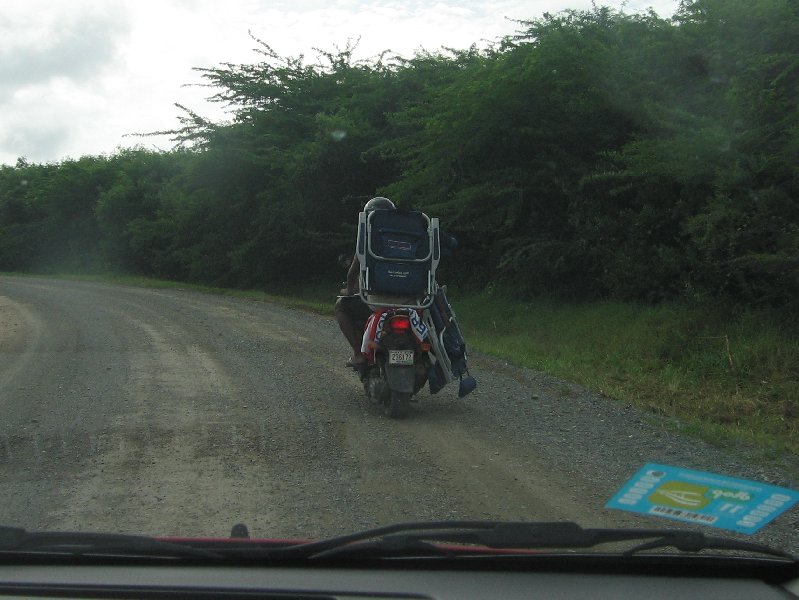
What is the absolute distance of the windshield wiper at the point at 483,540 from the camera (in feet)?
8.87

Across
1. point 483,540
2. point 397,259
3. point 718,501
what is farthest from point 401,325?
point 483,540

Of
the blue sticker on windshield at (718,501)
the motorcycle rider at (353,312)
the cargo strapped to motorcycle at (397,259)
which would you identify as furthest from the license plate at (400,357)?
the blue sticker on windshield at (718,501)

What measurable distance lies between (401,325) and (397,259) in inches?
24.7

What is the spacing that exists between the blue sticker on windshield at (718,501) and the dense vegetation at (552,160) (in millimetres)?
8014

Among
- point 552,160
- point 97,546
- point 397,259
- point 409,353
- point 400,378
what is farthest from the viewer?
point 552,160

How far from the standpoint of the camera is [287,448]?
6.93 metres

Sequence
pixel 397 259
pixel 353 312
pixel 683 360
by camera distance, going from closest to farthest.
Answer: pixel 397 259, pixel 353 312, pixel 683 360

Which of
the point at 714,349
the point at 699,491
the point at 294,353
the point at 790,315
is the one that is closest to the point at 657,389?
the point at 714,349

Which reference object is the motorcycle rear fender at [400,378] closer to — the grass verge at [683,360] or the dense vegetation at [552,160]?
the grass verge at [683,360]

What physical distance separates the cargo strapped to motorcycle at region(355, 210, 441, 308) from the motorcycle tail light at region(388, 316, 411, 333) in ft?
0.55

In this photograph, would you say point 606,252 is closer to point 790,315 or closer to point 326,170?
point 790,315

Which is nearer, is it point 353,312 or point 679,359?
point 353,312

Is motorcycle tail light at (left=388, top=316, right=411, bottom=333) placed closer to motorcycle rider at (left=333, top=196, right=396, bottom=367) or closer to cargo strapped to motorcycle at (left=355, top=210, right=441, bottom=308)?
cargo strapped to motorcycle at (left=355, top=210, right=441, bottom=308)

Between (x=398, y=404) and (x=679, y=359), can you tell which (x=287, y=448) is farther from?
(x=679, y=359)
